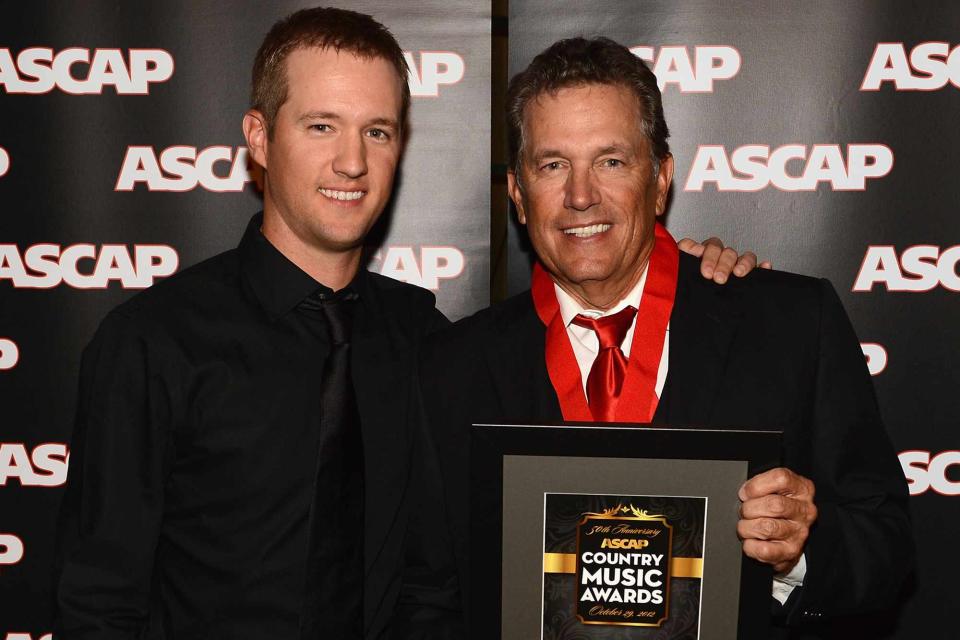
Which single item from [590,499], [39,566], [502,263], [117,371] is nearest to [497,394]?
[590,499]

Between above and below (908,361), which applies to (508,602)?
below

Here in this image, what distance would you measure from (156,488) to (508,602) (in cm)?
92

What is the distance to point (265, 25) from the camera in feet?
9.61

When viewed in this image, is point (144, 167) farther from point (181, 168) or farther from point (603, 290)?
point (603, 290)

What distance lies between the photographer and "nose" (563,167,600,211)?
206 centimetres

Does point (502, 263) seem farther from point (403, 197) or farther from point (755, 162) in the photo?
point (755, 162)

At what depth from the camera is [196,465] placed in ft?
7.00

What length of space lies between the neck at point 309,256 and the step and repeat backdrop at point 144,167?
733 mm

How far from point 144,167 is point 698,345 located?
1.99 metres

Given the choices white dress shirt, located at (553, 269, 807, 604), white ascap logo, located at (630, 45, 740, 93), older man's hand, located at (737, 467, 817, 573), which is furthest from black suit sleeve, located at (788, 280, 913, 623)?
white ascap logo, located at (630, 45, 740, 93)

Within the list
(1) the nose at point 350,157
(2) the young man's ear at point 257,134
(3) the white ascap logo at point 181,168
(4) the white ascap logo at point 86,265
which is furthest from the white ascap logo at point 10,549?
(1) the nose at point 350,157

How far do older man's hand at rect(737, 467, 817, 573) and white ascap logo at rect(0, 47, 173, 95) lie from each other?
236cm

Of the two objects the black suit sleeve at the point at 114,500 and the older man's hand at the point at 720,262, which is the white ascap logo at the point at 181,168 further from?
the older man's hand at the point at 720,262

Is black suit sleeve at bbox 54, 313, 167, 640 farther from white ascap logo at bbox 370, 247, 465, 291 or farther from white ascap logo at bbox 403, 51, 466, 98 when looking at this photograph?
white ascap logo at bbox 403, 51, 466, 98
